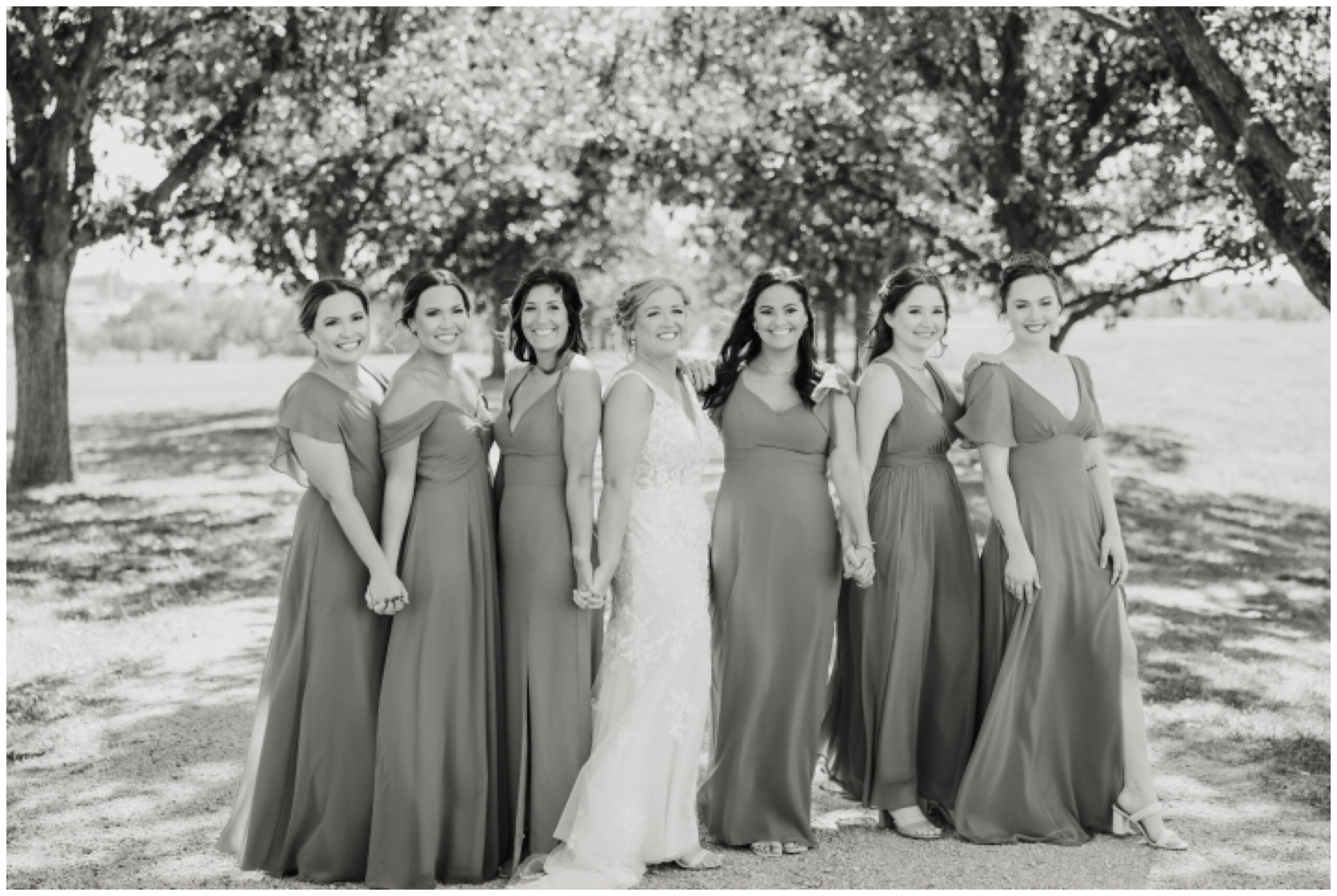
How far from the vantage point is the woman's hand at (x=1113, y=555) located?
5.95m

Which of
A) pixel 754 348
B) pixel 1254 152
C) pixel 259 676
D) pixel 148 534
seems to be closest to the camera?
pixel 754 348

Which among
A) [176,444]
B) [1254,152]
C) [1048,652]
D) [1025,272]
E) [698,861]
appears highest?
[1254,152]

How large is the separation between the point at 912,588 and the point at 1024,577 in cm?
49

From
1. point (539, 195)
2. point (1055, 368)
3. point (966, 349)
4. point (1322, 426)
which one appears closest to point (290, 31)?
point (539, 195)

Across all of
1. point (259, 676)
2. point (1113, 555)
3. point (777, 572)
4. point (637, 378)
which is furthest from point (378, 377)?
point (259, 676)

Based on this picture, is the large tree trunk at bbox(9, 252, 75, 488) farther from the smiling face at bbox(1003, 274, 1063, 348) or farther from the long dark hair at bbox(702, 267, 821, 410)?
the smiling face at bbox(1003, 274, 1063, 348)

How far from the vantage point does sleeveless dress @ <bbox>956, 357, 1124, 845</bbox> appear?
19.0 feet

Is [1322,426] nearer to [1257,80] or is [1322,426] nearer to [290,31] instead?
[1257,80]

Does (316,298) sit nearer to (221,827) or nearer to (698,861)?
(221,827)

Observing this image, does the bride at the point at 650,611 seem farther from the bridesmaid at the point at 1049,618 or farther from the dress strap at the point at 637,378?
the bridesmaid at the point at 1049,618

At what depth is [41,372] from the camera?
696 inches

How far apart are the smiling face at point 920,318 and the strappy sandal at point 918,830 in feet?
6.99

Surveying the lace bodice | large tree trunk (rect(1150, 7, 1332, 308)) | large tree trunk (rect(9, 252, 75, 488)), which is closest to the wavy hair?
the lace bodice

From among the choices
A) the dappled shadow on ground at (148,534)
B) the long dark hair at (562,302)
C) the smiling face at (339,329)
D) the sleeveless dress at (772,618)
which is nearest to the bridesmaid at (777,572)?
the sleeveless dress at (772,618)
